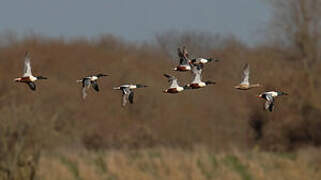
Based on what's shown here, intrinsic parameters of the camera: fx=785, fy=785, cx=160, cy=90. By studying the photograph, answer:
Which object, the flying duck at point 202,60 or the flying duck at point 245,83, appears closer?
the flying duck at point 245,83

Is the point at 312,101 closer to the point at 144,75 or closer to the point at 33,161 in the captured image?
the point at 144,75

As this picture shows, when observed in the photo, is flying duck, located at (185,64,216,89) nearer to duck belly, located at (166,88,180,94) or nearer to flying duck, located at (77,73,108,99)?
duck belly, located at (166,88,180,94)

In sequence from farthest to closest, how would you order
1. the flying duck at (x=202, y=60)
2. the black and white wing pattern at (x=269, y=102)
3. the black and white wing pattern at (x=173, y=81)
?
1. the flying duck at (x=202, y=60)
2. the black and white wing pattern at (x=173, y=81)
3. the black and white wing pattern at (x=269, y=102)

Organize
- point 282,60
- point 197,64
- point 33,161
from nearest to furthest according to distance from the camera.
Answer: point 197,64 < point 33,161 < point 282,60

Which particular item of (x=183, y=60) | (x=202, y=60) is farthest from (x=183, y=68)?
(x=202, y=60)

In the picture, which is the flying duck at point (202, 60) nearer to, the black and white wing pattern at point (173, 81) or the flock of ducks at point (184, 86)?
the flock of ducks at point (184, 86)

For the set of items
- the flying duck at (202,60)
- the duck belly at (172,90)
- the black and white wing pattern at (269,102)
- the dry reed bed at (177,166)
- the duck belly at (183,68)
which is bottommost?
the dry reed bed at (177,166)

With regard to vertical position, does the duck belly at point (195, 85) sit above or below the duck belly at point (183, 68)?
below

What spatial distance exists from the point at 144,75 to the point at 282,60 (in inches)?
323

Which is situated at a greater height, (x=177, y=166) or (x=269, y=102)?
(x=269, y=102)

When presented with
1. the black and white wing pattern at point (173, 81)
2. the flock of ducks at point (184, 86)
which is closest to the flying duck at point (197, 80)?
the flock of ducks at point (184, 86)

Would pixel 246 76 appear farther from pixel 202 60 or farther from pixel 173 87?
pixel 173 87

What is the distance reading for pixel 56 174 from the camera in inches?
1153

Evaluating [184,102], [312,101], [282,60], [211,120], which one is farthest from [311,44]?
[211,120]
